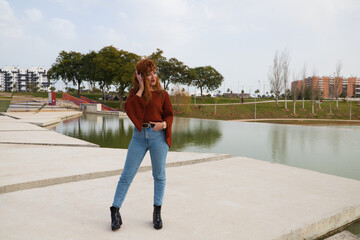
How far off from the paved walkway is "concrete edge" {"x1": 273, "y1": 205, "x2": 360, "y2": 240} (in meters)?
0.01

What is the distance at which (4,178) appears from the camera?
406cm

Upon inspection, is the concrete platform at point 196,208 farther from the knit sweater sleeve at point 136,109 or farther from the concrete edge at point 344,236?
the knit sweater sleeve at point 136,109

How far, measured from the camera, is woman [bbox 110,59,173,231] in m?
2.64

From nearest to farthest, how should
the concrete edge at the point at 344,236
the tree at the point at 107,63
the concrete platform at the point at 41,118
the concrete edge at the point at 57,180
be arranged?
the concrete edge at the point at 344,236 → the concrete edge at the point at 57,180 → the concrete platform at the point at 41,118 → the tree at the point at 107,63


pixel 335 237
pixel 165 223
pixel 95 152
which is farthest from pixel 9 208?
pixel 335 237

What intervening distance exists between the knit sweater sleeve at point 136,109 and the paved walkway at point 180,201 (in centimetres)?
106

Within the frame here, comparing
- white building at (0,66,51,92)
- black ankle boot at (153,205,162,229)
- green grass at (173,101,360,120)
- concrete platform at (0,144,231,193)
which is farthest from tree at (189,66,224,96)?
white building at (0,66,51,92)

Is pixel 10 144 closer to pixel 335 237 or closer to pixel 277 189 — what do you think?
pixel 277 189

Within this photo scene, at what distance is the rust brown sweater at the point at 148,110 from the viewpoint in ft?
8.58

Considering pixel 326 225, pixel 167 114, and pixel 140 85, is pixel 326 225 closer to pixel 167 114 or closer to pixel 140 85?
pixel 167 114

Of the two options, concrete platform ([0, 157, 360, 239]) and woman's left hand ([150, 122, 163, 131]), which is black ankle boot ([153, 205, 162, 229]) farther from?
woman's left hand ([150, 122, 163, 131])

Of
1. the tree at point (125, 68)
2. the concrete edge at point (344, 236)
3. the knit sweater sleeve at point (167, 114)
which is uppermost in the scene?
the tree at point (125, 68)

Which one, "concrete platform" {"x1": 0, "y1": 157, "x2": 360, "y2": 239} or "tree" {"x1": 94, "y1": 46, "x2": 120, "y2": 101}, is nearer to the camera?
"concrete platform" {"x1": 0, "y1": 157, "x2": 360, "y2": 239}

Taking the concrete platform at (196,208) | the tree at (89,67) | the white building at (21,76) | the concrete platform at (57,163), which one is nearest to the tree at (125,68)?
the tree at (89,67)
